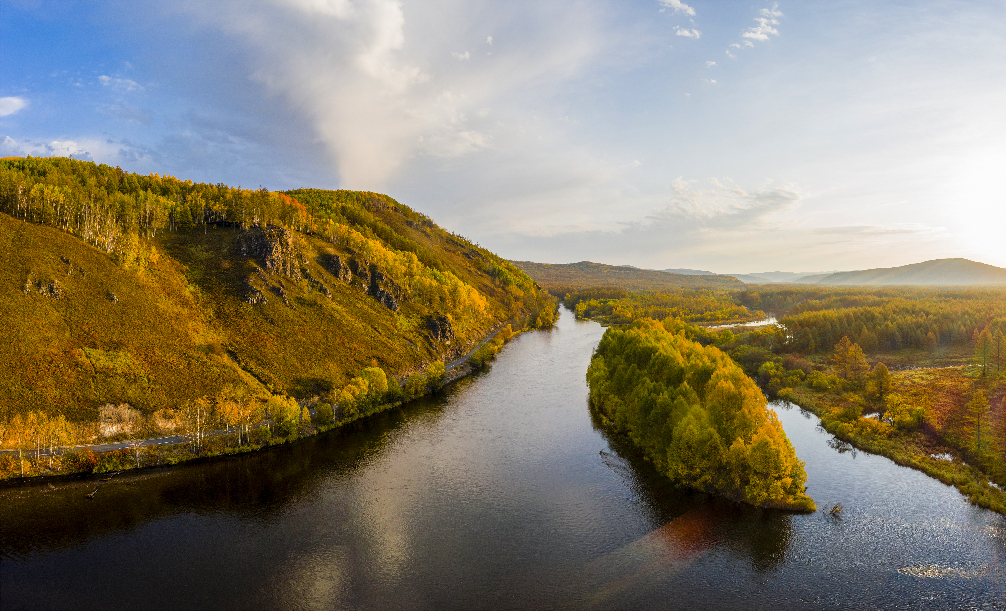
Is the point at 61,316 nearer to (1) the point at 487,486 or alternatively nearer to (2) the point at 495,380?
(1) the point at 487,486

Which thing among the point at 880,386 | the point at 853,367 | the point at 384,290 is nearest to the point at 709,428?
the point at 880,386

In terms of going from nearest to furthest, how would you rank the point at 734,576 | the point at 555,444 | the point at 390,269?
the point at 734,576
the point at 555,444
the point at 390,269

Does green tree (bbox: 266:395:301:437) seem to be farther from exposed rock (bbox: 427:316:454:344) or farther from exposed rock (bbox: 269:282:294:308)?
exposed rock (bbox: 427:316:454:344)

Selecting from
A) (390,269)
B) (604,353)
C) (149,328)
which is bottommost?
(604,353)

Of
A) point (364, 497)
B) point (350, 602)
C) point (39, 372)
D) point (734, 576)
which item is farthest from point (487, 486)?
point (39, 372)

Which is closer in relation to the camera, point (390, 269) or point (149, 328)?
point (149, 328)

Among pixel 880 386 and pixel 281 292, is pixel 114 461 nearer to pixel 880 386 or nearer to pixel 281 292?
pixel 281 292

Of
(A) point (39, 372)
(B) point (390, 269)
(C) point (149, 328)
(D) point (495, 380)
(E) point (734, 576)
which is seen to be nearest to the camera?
(E) point (734, 576)
